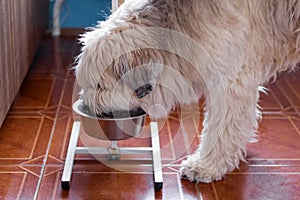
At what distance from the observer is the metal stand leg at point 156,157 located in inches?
73.3

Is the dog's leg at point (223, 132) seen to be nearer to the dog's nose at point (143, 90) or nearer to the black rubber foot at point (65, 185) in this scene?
the dog's nose at point (143, 90)

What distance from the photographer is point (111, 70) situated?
172 cm

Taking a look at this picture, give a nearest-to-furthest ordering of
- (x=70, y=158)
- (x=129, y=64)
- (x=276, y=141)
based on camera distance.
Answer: (x=129, y=64), (x=70, y=158), (x=276, y=141)

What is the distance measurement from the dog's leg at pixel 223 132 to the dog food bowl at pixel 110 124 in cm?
23

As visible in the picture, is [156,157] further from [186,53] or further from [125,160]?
[186,53]

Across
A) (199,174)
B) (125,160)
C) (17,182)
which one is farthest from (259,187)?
(17,182)

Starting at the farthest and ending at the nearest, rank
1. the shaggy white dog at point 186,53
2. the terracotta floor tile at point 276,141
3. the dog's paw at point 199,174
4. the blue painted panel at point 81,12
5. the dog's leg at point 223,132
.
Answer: the blue painted panel at point 81,12, the terracotta floor tile at point 276,141, the dog's paw at point 199,174, the dog's leg at point 223,132, the shaggy white dog at point 186,53

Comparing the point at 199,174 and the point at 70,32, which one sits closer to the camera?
the point at 199,174

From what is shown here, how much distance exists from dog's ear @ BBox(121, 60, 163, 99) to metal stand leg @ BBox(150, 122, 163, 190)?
0.30 metres

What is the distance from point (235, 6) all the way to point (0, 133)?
3.42ft

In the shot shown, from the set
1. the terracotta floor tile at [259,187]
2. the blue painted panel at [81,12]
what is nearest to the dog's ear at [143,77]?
the terracotta floor tile at [259,187]

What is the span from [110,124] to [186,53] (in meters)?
0.34

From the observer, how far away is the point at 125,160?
203cm

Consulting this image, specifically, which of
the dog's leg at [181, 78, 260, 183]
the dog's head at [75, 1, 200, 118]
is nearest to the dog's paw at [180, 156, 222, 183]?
the dog's leg at [181, 78, 260, 183]
